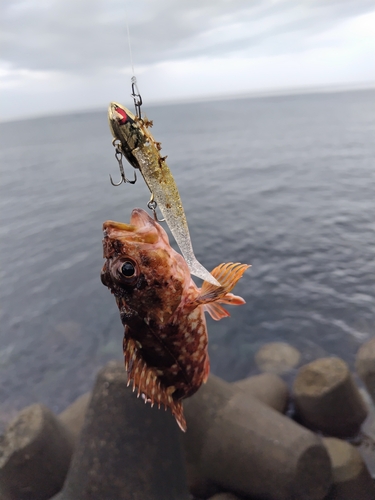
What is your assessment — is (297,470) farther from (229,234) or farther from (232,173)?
(232,173)

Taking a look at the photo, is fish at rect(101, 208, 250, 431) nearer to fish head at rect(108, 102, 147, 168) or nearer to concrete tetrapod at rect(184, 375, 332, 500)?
fish head at rect(108, 102, 147, 168)

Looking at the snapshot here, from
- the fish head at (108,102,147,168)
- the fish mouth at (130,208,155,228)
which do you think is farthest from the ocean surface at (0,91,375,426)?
the fish head at (108,102,147,168)

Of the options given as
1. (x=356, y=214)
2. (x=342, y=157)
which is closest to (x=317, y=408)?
(x=356, y=214)

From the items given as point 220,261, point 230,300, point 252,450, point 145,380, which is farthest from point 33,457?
point 220,261

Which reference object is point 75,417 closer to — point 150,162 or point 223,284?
point 223,284

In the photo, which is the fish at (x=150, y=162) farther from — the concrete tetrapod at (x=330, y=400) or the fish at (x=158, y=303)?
the concrete tetrapod at (x=330, y=400)
